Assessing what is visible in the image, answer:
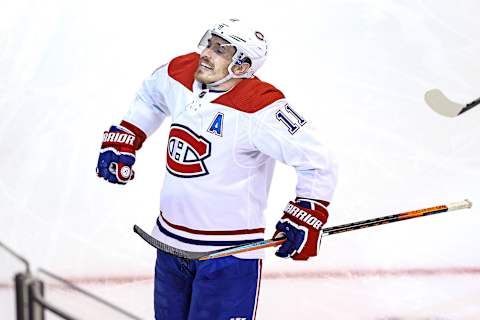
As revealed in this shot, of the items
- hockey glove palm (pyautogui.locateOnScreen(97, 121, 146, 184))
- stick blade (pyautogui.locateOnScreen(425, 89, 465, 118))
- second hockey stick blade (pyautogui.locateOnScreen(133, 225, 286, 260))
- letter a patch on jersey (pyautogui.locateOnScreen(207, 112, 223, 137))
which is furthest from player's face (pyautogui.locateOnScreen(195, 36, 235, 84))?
stick blade (pyautogui.locateOnScreen(425, 89, 465, 118))

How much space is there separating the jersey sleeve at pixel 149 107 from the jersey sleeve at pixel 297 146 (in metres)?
0.38

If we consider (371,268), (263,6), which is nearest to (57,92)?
(263,6)

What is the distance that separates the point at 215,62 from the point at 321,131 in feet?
5.53

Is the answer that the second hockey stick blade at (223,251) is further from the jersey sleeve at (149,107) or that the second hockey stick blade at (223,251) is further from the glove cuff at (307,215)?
the jersey sleeve at (149,107)

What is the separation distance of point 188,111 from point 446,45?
244 cm

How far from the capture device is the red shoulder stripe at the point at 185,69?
212cm

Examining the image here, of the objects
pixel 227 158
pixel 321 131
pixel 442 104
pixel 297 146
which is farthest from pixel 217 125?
pixel 321 131

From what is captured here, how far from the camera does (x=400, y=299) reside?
9.57 feet

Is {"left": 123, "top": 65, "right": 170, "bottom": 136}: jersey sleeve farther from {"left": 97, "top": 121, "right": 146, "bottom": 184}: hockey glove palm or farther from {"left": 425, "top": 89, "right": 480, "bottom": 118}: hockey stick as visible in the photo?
{"left": 425, "top": 89, "right": 480, "bottom": 118}: hockey stick

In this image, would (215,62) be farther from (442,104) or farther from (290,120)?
(442,104)

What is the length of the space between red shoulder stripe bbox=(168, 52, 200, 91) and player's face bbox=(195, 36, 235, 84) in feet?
0.24

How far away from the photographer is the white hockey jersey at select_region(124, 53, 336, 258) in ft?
6.48

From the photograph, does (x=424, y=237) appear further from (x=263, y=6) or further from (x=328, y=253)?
(x=263, y=6)

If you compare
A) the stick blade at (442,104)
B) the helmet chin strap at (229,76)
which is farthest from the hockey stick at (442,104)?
the helmet chin strap at (229,76)
